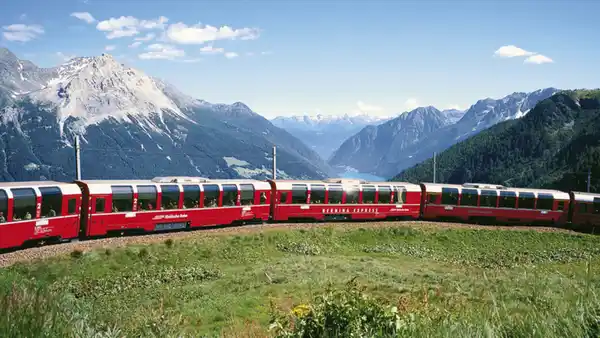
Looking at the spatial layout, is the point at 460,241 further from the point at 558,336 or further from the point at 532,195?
the point at 558,336

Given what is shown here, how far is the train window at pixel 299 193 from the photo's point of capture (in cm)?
4509

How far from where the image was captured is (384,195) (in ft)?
162

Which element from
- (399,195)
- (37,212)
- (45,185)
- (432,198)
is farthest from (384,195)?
(37,212)

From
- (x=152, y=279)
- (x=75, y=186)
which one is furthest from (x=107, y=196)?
(x=152, y=279)

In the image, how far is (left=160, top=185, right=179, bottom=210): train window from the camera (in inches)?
1425

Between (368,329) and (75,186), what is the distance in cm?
2957

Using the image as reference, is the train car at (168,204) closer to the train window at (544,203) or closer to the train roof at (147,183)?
the train roof at (147,183)

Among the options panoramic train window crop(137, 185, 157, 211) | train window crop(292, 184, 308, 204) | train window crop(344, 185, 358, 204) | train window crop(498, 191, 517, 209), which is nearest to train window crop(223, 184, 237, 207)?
train window crop(292, 184, 308, 204)

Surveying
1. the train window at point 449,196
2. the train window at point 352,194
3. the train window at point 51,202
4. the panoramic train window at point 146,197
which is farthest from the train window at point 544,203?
the train window at point 51,202

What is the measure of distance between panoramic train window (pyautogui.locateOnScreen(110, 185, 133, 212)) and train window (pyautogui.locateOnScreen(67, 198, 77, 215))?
257 centimetres

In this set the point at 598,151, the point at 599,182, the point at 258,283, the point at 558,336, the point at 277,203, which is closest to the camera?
the point at 558,336

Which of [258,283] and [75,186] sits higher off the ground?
[75,186]

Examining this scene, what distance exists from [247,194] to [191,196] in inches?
221

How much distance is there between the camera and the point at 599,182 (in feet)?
473
